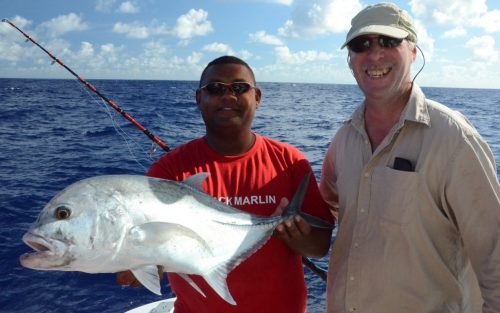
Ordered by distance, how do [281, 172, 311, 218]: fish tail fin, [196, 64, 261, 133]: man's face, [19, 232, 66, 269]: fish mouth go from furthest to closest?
[196, 64, 261, 133]: man's face
[281, 172, 311, 218]: fish tail fin
[19, 232, 66, 269]: fish mouth

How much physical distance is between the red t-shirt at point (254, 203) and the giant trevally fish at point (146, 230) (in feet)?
0.58

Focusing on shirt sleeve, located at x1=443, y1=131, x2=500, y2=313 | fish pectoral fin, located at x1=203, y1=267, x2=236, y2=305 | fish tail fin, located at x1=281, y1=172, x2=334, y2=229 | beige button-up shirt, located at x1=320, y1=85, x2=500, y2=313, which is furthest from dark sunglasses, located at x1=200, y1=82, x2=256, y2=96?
shirt sleeve, located at x1=443, y1=131, x2=500, y2=313

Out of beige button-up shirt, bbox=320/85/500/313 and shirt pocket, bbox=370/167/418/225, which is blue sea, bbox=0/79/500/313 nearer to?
beige button-up shirt, bbox=320/85/500/313

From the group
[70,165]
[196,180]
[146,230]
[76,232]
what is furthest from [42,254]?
[70,165]

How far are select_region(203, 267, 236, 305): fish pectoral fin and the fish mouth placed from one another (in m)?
0.79

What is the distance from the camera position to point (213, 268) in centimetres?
245

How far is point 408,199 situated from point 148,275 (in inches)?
58.5

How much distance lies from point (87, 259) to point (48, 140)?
52.3 ft

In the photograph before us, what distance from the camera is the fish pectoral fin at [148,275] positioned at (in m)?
2.23

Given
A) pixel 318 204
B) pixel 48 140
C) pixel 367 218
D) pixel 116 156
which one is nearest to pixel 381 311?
pixel 367 218

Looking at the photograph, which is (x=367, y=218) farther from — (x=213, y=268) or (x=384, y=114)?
(x=213, y=268)

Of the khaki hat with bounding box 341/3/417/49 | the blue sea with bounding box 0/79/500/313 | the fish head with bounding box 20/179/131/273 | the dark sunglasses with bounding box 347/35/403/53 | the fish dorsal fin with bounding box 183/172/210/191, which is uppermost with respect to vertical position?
the khaki hat with bounding box 341/3/417/49

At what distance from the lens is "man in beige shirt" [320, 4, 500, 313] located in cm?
221

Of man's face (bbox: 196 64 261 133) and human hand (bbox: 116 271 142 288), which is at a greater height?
man's face (bbox: 196 64 261 133)
